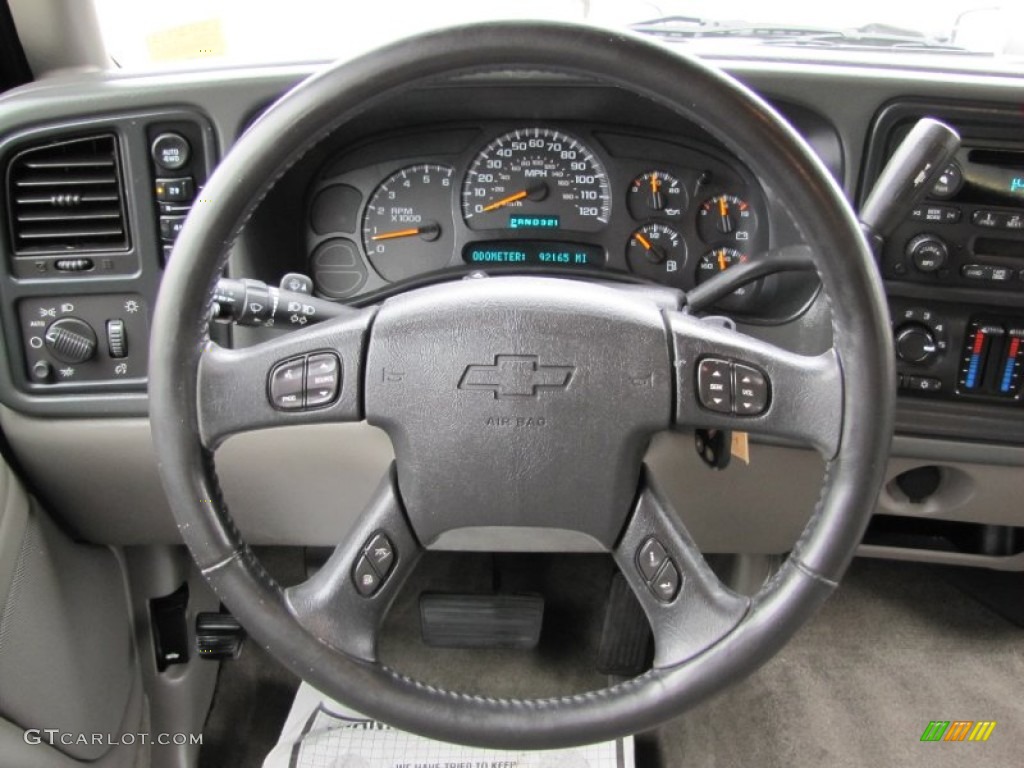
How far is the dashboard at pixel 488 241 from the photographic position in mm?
1122

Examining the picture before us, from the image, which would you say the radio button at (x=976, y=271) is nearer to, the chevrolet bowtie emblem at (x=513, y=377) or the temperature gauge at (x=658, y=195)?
the temperature gauge at (x=658, y=195)

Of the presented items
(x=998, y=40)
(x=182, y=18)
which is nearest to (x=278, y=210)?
(x=182, y=18)

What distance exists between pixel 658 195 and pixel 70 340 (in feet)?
2.65

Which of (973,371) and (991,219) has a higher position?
(991,219)

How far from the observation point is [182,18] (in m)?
1.35

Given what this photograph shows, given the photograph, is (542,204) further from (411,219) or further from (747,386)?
(747,386)

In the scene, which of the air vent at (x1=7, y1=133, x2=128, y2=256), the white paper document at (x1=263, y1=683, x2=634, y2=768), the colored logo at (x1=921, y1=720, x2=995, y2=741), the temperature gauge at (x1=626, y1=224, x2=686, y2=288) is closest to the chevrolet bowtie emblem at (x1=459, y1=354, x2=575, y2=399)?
the temperature gauge at (x1=626, y1=224, x2=686, y2=288)

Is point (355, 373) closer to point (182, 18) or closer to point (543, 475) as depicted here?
point (543, 475)

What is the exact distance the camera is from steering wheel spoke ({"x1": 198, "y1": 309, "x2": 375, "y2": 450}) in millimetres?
792

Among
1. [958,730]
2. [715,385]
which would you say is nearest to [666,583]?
[715,385]

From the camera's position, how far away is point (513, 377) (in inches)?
31.1

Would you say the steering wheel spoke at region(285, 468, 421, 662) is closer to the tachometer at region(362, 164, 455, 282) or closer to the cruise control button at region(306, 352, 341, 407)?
the cruise control button at region(306, 352, 341, 407)

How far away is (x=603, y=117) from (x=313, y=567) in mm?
961

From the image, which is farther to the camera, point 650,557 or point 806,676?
point 806,676
